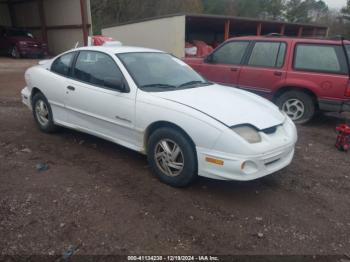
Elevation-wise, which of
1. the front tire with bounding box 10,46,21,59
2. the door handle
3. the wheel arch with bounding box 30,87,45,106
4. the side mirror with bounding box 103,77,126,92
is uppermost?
the side mirror with bounding box 103,77,126,92

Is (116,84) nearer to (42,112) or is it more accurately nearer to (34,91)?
(42,112)

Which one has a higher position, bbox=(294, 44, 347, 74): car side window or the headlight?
bbox=(294, 44, 347, 74): car side window

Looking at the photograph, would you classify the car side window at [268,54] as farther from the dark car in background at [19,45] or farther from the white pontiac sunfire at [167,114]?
the dark car in background at [19,45]

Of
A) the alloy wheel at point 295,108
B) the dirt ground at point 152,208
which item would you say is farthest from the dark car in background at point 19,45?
the alloy wheel at point 295,108

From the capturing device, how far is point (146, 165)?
4.35m

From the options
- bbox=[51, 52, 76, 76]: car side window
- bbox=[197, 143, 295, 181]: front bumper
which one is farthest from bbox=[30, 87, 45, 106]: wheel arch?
bbox=[197, 143, 295, 181]: front bumper

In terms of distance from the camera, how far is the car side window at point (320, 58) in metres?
5.91

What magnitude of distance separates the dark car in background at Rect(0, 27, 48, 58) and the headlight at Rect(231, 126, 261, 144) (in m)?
17.5

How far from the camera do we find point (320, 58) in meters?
6.16

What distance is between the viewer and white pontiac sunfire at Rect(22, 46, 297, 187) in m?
3.33

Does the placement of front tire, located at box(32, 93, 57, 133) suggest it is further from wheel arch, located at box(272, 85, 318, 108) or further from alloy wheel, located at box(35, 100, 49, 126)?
wheel arch, located at box(272, 85, 318, 108)

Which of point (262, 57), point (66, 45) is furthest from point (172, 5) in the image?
point (262, 57)

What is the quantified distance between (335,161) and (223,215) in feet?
7.82

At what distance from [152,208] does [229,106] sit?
1.40m
